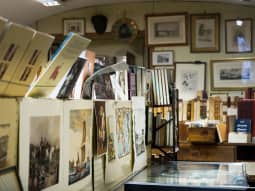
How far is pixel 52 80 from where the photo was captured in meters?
1.03

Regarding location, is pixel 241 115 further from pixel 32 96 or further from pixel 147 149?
pixel 32 96

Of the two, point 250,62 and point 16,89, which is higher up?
point 250,62

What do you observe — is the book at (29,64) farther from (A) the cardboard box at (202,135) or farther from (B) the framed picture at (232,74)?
(B) the framed picture at (232,74)

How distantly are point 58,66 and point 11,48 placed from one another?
8.6 inches

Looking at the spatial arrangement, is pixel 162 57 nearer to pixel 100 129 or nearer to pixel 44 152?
pixel 100 129

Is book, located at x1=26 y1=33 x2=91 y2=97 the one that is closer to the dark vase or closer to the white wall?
the white wall

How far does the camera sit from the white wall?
5531 mm

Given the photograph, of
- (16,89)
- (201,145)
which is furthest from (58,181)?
(201,145)

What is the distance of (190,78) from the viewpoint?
5.54 metres

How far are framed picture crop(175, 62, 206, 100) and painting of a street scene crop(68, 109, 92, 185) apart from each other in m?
4.31

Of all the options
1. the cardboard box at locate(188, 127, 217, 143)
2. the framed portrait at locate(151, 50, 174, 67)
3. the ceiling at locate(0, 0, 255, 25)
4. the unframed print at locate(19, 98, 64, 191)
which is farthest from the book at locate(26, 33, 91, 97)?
the framed portrait at locate(151, 50, 174, 67)

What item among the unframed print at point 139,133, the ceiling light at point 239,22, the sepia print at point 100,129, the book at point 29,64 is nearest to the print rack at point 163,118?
the unframed print at point 139,133

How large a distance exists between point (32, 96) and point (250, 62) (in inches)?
190

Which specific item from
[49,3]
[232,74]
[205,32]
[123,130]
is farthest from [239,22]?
[123,130]
